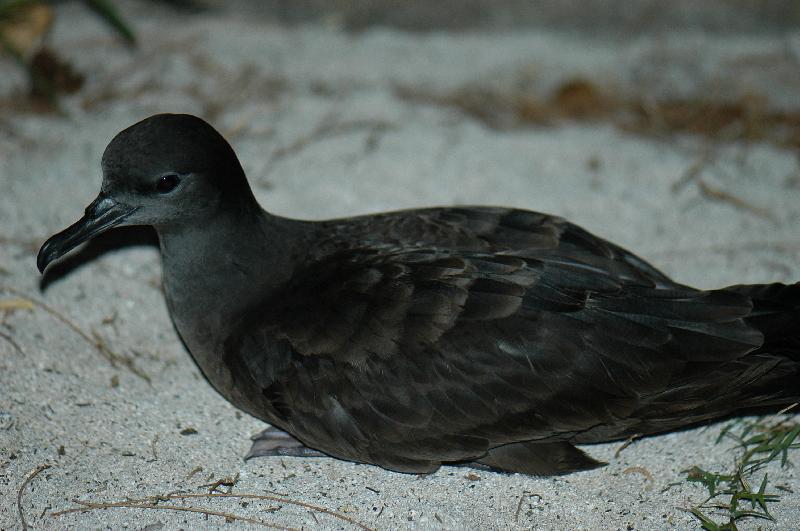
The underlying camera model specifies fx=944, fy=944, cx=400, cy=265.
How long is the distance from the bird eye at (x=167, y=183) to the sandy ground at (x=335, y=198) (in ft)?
2.79

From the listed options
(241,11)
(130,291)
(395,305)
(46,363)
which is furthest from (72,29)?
(395,305)

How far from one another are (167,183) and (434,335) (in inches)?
46.0

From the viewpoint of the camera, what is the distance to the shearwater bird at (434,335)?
10.8 feet

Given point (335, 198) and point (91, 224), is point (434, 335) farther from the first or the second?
point (335, 198)

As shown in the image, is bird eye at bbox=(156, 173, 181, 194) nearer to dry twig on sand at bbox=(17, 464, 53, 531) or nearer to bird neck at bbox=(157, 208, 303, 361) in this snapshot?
bird neck at bbox=(157, 208, 303, 361)

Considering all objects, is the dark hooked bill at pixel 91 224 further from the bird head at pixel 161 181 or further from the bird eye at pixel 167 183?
the bird eye at pixel 167 183

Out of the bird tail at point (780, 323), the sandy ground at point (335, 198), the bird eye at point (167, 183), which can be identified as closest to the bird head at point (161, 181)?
the bird eye at point (167, 183)

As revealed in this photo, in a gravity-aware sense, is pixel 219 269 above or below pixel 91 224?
below

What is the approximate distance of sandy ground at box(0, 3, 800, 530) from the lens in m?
3.39

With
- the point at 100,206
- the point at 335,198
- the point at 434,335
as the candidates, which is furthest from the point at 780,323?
the point at 100,206

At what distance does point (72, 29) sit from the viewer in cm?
598

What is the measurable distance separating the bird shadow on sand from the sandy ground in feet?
0.04

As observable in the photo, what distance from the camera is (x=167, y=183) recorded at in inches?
140

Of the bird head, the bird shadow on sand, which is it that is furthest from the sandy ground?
the bird head
